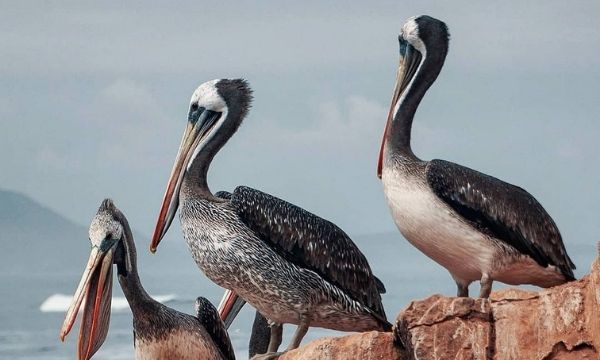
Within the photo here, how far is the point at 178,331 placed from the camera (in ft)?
36.6

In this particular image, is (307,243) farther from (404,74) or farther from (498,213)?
(404,74)

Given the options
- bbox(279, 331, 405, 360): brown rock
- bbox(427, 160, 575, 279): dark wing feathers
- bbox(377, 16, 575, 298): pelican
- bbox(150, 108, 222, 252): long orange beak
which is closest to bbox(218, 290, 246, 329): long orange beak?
bbox(150, 108, 222, 252): long orange beak

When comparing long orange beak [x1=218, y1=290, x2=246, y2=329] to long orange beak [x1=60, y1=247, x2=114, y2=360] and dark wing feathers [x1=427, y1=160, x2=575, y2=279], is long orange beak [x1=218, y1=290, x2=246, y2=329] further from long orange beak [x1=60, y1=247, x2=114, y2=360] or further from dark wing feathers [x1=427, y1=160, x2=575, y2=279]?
dark wing feathers [x1=427, y1=160, x2=575, y2=279]

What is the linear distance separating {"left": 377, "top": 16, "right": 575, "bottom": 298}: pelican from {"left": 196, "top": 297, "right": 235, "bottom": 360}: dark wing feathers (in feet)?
5.17

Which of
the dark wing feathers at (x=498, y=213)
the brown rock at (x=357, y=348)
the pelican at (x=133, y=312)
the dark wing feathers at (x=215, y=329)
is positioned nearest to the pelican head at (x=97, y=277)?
the pelican at (x=133, y=312)

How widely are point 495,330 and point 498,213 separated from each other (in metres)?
2.04

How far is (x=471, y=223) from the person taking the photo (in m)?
11.2

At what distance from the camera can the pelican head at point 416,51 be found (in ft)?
39.8

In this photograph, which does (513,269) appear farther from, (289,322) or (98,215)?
(98,215)

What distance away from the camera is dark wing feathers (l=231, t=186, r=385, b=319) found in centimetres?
1110

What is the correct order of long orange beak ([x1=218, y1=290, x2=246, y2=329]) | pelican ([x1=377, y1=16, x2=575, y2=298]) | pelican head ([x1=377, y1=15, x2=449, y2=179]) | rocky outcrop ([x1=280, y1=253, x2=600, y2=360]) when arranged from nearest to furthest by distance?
rocky outcrop ([x1=280, y1=253, x2=600, y2=360])
pelican ([x1=377, y1=16, x2=575, y2=298])
pelican head ([x1=377, y1=15, x2=449, y2=179])
long orange beak ([x1=218, y1=290, x2=246, y2=329])

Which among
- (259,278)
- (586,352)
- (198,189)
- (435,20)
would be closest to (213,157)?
(198,189)

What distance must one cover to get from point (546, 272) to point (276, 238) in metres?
2.05

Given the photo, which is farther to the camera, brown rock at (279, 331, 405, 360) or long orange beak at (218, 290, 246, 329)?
long orange beak at (218, 290, 246, 329)
